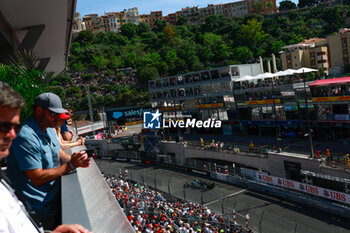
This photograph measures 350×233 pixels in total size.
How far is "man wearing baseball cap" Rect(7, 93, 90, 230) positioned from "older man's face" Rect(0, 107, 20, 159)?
92 centimetres

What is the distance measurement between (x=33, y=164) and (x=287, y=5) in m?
142

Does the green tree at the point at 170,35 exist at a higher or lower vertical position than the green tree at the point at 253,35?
higher

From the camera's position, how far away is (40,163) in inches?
105

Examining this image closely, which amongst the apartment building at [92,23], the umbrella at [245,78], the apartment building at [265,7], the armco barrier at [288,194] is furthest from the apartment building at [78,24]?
the armco barrier at [288,194]

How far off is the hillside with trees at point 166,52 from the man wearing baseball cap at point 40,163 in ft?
242

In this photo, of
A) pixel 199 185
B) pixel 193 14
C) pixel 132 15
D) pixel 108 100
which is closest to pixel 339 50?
pixel 199 185

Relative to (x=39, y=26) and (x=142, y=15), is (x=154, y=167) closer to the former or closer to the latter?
(x=39, y=26)

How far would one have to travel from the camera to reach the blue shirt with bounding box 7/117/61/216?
257 centimetres

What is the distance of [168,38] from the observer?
108 metres

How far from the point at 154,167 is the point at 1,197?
38.3 m

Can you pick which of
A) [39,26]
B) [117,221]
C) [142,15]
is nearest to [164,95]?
[39,26]

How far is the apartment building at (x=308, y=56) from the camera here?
6325cm

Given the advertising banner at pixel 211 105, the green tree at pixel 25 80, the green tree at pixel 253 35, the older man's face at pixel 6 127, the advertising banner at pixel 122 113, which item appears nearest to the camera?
the older man's face at pixel 6 127

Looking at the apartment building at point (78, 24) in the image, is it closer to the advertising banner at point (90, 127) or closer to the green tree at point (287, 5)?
the green tree at point (287, 5)
